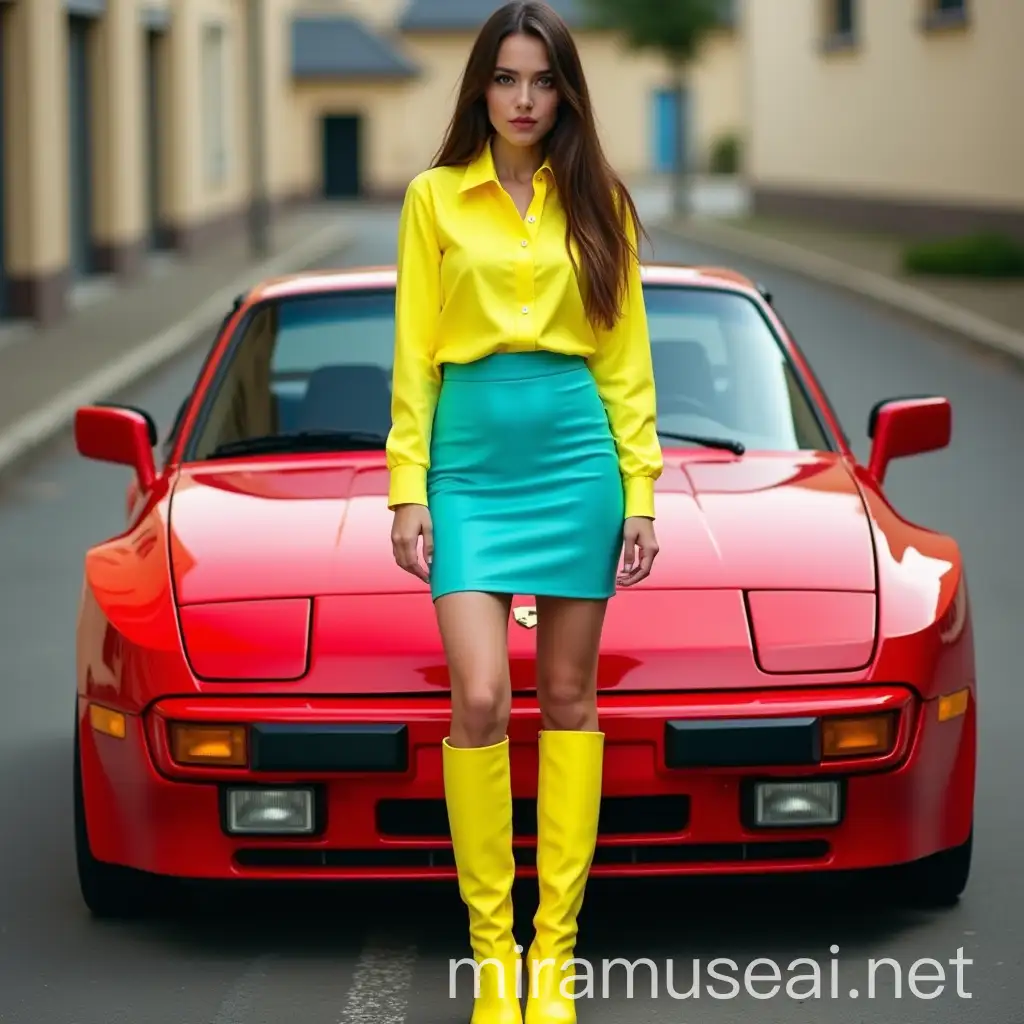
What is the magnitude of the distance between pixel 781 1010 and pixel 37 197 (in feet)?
61.2

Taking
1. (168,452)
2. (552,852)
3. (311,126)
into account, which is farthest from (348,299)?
Answer: (311,126)

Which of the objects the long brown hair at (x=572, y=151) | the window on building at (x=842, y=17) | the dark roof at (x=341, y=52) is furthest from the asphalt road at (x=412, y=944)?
the dark roof at (x=341, y=52)

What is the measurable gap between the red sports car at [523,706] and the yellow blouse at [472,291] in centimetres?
47

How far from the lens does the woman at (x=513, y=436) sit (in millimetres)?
4004

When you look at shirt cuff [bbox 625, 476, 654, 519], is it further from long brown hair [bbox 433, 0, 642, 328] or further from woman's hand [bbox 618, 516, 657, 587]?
long brown hair [bbox 433, 0, 642, 328]

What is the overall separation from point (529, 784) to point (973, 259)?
21.7 m

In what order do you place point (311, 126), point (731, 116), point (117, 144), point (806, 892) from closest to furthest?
point (806, 892) < point (117, 144) < point (311, 126) < point (731, 116)

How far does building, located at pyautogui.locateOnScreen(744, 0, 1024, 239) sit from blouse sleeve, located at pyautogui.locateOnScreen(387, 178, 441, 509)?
24991mm

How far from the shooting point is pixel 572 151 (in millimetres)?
4047

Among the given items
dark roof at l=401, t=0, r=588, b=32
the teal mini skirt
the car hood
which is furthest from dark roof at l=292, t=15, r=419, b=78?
the teal mini skirt

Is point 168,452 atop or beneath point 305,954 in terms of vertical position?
atop

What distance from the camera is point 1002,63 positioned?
2920 cm

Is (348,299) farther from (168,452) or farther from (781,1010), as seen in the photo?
(781,1010)

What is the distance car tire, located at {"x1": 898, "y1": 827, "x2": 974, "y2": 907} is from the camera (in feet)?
15.5
